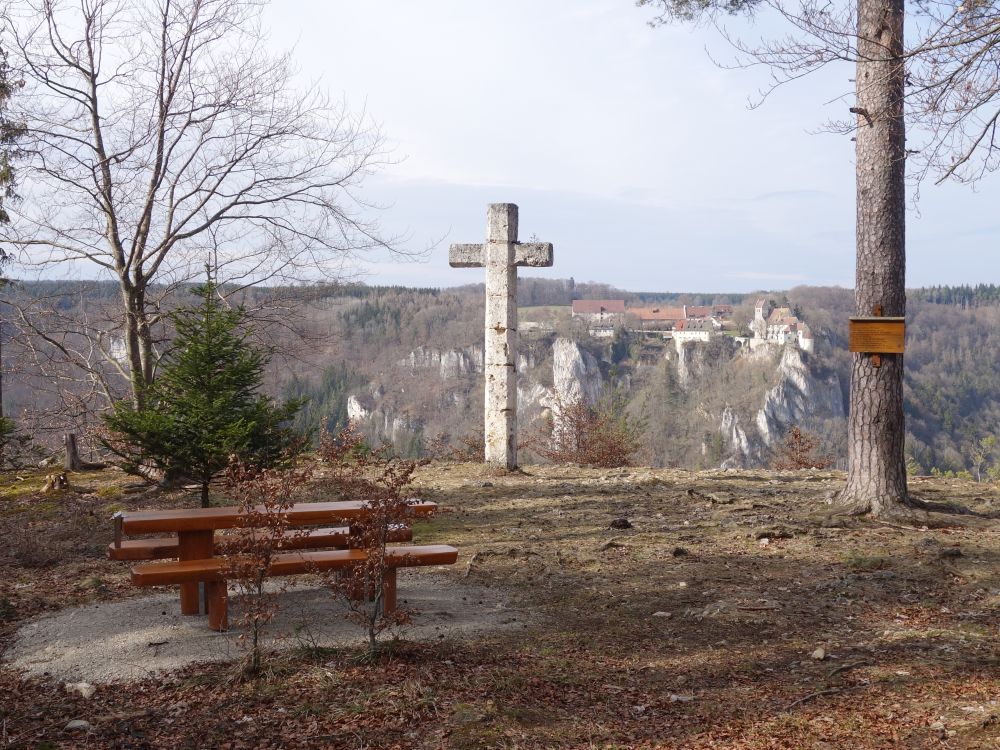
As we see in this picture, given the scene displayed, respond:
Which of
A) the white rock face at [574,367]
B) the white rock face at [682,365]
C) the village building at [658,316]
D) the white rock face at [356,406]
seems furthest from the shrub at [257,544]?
the village building at [658,316]

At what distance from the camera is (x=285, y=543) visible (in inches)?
185

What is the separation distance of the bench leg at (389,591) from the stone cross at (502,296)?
6.19m

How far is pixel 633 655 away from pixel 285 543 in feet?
6.63

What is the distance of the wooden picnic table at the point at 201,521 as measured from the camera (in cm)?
459

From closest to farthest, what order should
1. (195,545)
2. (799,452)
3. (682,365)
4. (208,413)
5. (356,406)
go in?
(195,545)
(208,413)
(799,452)
(356,406)
(682,365)

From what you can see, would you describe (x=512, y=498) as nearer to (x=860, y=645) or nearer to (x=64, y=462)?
(x=860, y=645)

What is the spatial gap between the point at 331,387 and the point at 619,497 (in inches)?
1549

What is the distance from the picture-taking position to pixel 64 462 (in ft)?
42.1

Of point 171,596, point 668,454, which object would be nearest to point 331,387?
point 668,454

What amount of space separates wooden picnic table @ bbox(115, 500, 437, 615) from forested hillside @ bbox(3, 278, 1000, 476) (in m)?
12.8

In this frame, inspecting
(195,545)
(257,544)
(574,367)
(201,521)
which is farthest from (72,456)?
(574,367)

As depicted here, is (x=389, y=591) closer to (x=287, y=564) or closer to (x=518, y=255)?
(x=287, y=564)

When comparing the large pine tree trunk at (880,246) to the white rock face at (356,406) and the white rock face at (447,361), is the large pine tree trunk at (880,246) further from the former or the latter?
the white rock face at (447,361)

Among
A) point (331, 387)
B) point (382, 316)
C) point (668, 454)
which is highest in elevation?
point (382, 316)
